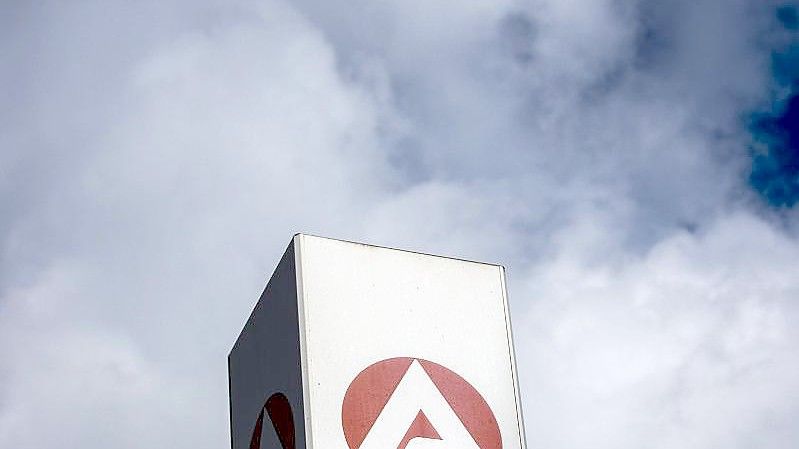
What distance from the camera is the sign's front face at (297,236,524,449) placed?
37.8 ft

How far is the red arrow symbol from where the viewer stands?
465 inches

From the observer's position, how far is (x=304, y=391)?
11398 millimetres

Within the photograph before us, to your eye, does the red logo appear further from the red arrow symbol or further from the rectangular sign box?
the red arrow symbol

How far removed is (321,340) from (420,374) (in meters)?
0.94

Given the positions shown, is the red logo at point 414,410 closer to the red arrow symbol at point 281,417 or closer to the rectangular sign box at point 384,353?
the rectangular sign box at point 384,353

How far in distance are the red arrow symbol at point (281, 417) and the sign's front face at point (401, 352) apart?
56 cm

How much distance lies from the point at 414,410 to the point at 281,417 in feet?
3.98

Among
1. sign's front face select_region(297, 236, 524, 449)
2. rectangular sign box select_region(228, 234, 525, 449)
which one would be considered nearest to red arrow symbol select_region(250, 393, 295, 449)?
rectangular sign box select_region(228, 234, 525, 449)

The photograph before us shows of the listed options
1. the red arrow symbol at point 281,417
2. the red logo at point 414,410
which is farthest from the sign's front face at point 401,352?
the red arrow symbol at point 281,417

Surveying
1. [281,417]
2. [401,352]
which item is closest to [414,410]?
[401,352]

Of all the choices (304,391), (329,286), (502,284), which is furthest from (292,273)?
(502,284)

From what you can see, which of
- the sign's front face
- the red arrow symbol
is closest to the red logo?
the sign's front face

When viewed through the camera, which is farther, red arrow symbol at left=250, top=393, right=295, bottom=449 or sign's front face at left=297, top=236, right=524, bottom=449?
red arrow symbol at left=250, top=393, right=295, bottom=449

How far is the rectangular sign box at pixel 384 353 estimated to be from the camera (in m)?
11.5
